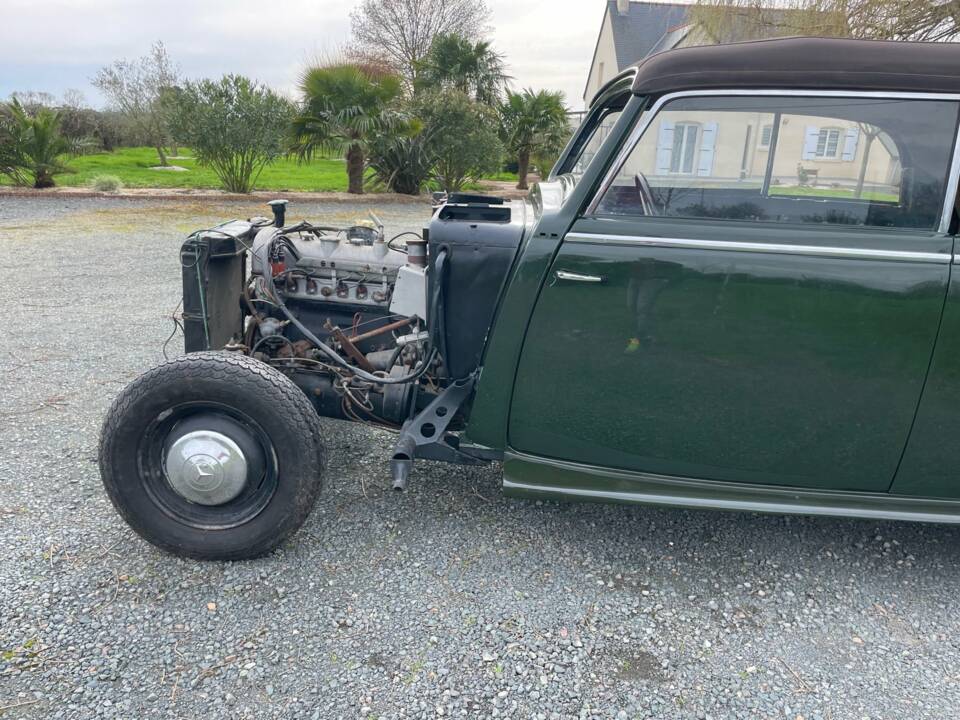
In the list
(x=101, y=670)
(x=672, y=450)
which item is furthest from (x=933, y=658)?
(x=101, y=670)

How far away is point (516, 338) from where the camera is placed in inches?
96.1

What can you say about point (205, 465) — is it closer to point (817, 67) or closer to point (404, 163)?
point (817, 67)

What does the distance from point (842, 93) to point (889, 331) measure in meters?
0.82

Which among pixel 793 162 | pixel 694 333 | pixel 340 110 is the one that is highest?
pixel 340 110

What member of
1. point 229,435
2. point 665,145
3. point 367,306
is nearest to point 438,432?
point 229,435

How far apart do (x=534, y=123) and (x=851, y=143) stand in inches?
673

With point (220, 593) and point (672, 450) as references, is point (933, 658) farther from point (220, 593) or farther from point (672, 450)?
point (220, 593)

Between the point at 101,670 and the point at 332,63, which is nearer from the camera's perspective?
the point at 101,670

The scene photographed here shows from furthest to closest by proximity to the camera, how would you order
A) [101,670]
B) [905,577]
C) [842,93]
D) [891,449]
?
[905,577] < [891,449] < [842,93] < [101,670]

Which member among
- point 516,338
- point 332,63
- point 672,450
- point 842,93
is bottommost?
point 672,450

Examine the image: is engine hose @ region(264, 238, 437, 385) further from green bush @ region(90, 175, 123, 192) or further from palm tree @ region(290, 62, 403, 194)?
green bush @ region(90, 175, 123, 192)

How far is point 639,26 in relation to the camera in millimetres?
31141

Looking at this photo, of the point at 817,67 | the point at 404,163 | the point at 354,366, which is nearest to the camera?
the point at 817,67

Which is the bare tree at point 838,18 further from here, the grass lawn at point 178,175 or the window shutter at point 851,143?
the window shutter at point 851,143
